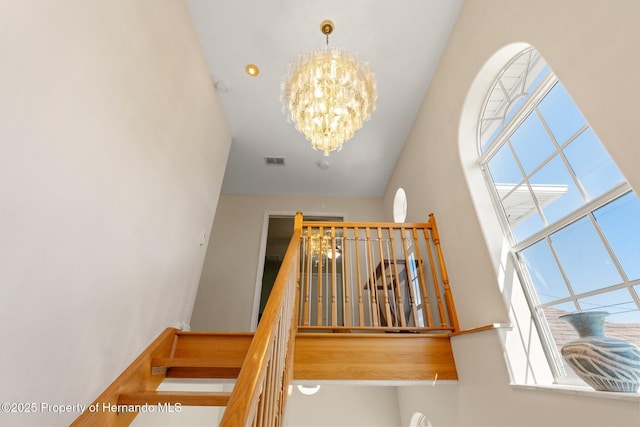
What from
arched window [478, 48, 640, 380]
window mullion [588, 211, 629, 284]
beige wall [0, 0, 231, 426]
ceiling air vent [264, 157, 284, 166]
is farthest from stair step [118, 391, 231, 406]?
ceiling air vent [264, 157, 284, 166]

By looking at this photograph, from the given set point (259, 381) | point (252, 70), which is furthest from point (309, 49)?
point (259, 381)

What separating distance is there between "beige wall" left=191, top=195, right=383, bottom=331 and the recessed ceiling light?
2687mm

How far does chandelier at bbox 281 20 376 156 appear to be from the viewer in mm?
2039

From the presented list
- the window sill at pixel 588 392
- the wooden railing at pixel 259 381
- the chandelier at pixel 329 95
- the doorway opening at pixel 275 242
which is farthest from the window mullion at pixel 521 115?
the doorway opening at pixel 275 242

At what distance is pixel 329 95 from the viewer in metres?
2.04

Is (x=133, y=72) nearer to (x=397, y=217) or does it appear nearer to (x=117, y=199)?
(x=117, y=199)

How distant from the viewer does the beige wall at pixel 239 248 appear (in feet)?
14.5

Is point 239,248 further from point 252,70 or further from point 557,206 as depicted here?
point 557,206

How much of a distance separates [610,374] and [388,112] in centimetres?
315

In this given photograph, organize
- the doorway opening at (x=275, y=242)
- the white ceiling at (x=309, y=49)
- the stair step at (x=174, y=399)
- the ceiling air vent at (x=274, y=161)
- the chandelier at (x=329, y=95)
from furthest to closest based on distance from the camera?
the doorway opening at (x=275, y=242), the ceiling air vent at (x=274, y=161), the white ceiling at (x=309, y=49), the chandelier at (x=329, y=95), the stair step at (x=174, y=399)

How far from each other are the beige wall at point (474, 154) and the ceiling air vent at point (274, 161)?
7.19 ft

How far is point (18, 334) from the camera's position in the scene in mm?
1075

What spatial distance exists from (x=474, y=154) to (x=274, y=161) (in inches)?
118

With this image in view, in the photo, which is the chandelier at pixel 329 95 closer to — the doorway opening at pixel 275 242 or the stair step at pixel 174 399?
the stair step at pixel 174 399
